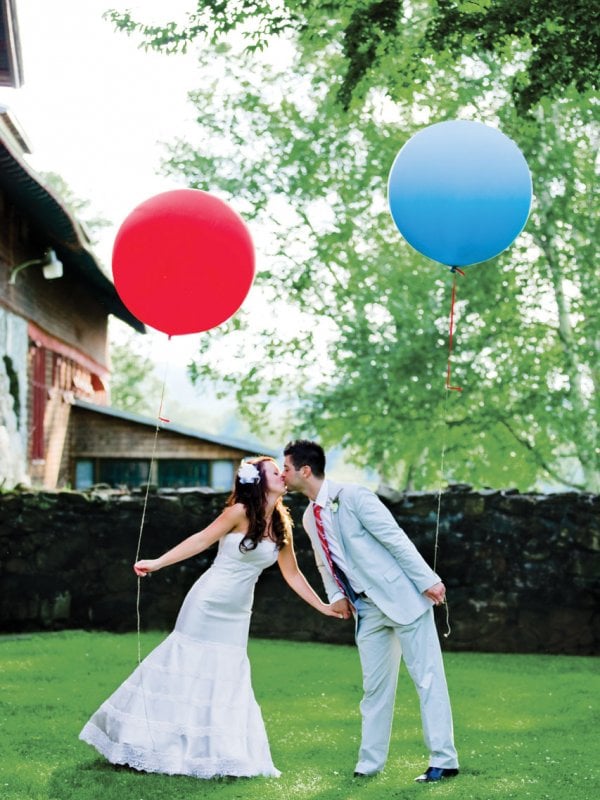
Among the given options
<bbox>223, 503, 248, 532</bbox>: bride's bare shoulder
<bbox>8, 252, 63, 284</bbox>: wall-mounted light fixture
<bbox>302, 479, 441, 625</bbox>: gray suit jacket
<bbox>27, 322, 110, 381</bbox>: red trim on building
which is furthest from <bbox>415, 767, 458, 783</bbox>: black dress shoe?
<bbox>27, 322, 110, 381</bbox>: red trim on building

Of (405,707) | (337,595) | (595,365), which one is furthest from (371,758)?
(595,365)

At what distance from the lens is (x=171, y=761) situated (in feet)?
19.4

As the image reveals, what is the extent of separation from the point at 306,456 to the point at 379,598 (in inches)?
32.9

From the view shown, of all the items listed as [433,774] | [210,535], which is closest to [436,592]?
[433,774]

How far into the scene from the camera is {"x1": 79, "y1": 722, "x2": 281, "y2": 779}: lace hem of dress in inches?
232

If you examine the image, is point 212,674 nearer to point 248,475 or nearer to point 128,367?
point 248,475

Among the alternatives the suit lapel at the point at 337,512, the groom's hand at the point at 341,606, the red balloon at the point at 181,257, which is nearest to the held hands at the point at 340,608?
the groom's hand at the point at 341,606

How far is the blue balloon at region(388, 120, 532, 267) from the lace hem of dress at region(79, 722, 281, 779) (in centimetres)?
322

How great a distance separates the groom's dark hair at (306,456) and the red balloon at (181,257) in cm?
121

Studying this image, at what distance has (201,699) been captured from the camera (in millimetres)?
6086

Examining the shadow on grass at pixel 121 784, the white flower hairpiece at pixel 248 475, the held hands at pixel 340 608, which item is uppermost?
the white flower hairpiece at pixel 248 475

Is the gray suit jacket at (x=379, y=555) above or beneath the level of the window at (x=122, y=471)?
beneath

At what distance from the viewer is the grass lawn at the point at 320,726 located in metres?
5.66

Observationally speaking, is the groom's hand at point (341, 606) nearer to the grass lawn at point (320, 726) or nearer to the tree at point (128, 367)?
the grass lawn at point (320, 726)
